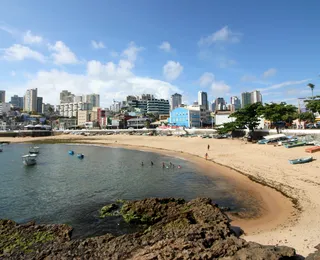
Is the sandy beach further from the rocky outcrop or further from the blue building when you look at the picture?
the blue building

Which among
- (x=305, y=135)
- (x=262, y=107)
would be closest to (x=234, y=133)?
(x=262, y=107)

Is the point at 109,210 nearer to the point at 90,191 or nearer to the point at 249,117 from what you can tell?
the point at 90,191

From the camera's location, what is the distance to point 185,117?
118m

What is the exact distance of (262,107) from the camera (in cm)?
6525

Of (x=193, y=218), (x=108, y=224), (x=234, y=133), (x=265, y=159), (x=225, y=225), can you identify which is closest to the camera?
(x=225, y=225)

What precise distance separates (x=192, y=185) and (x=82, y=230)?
49.1 ft

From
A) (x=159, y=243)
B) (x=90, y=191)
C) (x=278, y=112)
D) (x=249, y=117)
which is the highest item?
(x=278, y=112)

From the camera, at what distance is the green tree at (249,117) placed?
65.6 metres

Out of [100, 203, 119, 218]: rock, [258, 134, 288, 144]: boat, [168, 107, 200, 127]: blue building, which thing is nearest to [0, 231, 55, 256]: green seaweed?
[100, 203, 119, 218]: rock

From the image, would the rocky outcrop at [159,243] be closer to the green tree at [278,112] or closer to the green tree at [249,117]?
the green tree at [278,112]

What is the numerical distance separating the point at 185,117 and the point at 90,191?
3774 inches

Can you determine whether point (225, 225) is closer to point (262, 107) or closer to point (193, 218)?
point (193, 218)

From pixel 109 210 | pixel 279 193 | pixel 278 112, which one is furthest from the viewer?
pixel 278 112

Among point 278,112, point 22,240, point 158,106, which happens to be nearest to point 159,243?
point 22,240
